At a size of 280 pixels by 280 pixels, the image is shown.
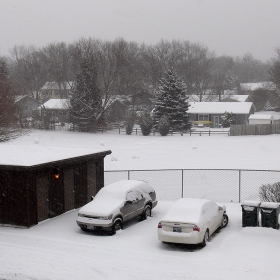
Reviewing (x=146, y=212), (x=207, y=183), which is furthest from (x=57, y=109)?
(x=146, y=212)

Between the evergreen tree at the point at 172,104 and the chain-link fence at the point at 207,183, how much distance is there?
2713 cm

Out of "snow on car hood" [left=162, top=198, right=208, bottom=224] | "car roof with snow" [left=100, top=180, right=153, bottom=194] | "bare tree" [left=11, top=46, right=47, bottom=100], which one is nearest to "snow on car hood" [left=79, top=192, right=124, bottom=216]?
"car roof with snow" [left=100, top=180, right=153, bottom=194]

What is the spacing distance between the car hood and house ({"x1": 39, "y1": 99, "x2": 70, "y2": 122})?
42734 millimetres

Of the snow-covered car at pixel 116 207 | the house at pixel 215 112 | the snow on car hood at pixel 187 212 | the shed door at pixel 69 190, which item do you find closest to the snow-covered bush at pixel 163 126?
the house at pixel 215 112

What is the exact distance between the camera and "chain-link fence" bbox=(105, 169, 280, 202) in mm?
21500

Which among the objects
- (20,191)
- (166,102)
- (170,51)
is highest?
(170,51)

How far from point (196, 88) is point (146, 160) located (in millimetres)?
63518

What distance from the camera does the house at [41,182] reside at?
50.1 feet

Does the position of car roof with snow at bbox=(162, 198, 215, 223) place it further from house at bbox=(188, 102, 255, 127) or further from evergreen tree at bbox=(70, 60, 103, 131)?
house at bbox=(188, 102, 255, 127)

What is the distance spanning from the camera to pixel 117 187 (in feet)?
52.6

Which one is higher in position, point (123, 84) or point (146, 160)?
point (123, 84)

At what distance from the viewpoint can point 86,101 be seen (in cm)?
5459

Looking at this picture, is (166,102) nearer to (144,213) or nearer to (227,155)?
(227,155)

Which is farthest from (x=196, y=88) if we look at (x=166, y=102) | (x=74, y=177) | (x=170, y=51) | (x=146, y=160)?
(x=74, y=177)
